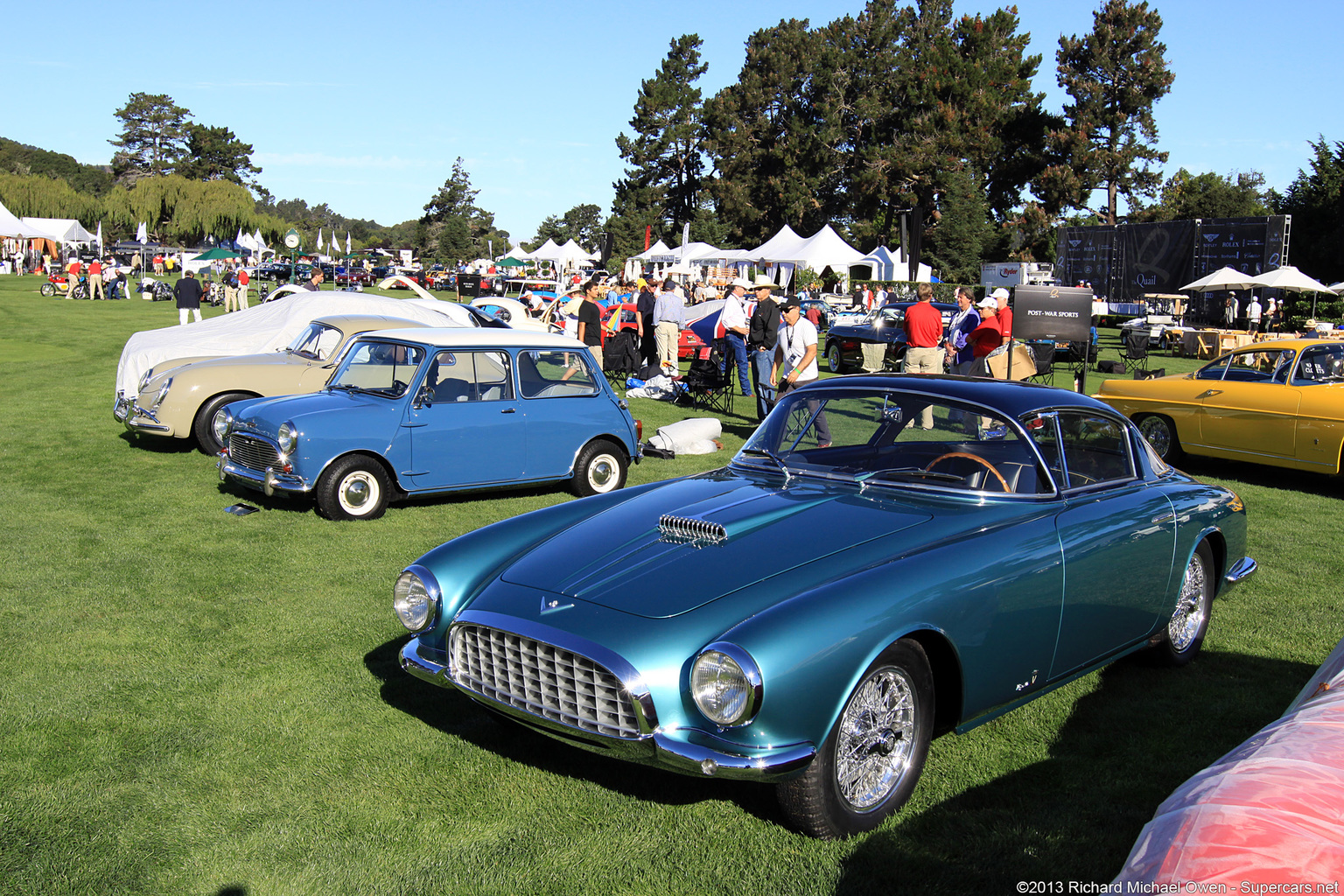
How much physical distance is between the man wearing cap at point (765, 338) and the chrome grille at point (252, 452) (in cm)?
657

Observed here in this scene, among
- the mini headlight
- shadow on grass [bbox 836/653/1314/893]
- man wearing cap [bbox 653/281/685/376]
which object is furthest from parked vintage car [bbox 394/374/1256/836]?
man wearing cap [bbox 653/281/685/376]

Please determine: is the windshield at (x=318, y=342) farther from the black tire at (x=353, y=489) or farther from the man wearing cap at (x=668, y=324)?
the man wearing cap at (x=668, y=324)

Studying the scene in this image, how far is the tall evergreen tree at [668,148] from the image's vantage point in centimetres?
8625

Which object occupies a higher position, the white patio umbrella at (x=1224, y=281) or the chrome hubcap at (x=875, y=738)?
the white patio umbrella at (x=1224, y=281)

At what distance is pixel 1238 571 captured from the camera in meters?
5.52

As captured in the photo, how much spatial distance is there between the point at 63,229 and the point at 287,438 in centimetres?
6877

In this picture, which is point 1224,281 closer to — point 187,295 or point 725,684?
point 187,295

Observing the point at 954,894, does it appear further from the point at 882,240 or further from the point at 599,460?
the point at 882,240

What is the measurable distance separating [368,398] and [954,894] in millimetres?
6517

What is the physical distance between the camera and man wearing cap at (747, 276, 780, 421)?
12797mm

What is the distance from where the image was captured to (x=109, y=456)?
10469 millimetres

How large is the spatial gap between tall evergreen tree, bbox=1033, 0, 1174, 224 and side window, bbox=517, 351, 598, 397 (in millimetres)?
57135

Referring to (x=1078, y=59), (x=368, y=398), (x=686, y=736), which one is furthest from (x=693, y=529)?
(x=1078, y=59)

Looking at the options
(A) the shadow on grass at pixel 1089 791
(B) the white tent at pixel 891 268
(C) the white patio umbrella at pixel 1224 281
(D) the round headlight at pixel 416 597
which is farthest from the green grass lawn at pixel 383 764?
(B) the white tent at pixel 891 268
